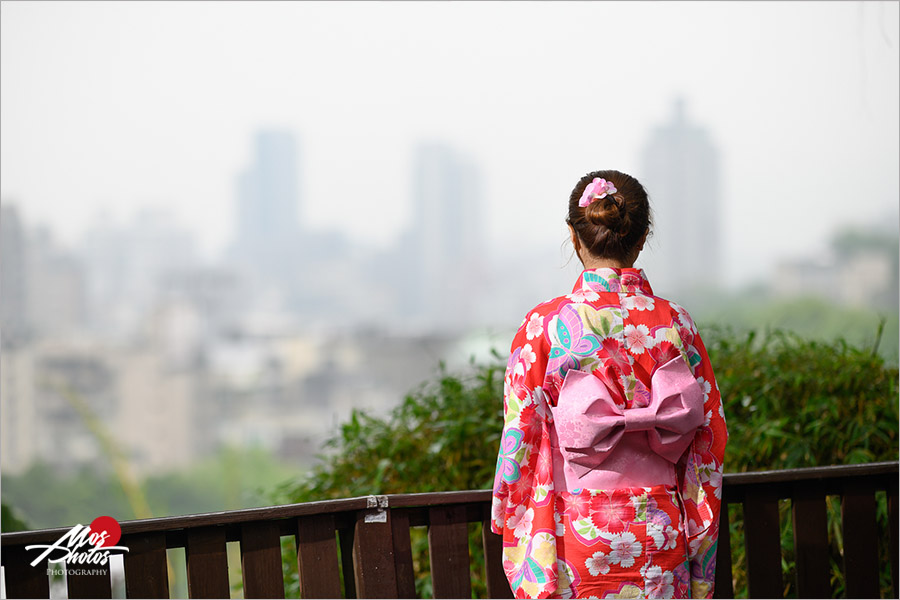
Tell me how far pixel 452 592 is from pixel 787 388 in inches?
75.1

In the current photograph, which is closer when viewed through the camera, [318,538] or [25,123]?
[318,538]

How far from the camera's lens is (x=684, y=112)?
245 inches

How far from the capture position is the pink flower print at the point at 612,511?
155 centimetres

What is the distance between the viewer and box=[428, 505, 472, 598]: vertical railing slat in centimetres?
187

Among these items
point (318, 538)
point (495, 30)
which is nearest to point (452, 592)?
point (318, 538)

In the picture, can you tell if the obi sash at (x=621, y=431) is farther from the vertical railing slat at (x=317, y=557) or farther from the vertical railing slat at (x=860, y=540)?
the vertical railing slat at (x=860, y=540)

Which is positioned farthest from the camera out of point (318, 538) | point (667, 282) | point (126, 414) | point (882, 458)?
point (126, 414)

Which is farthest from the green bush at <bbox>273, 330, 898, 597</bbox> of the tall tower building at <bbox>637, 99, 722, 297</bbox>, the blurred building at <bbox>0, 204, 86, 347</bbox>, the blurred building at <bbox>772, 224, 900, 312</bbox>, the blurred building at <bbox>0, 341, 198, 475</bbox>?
the blurred building at <bbox>0, 204, 86, 347</bbox>

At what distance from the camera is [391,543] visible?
182 cm

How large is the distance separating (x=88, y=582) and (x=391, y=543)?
649mm

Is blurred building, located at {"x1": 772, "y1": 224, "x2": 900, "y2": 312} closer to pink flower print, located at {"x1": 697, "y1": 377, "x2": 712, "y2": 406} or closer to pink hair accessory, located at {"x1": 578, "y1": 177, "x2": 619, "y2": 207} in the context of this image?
pink flower print, located at {"x1": 697, "y1": 377, "x2": 712, "y2": 406}

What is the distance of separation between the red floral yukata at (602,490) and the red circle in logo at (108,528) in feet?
2.58

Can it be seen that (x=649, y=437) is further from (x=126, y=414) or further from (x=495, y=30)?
(x=126, y=414)

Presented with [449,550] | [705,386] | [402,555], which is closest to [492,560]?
[449,550]
